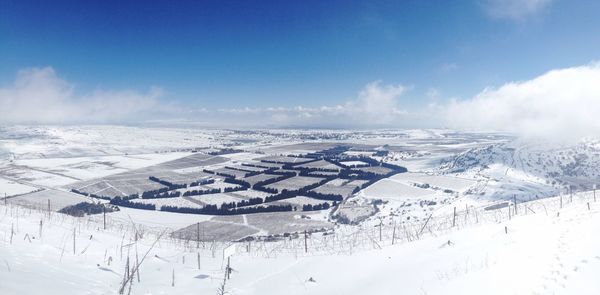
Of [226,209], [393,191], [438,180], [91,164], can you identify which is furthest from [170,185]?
[438,180]

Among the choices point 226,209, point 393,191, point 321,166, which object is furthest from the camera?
point 321,166

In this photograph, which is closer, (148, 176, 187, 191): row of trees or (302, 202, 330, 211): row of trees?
(302, 202, 330, 211): row of trees

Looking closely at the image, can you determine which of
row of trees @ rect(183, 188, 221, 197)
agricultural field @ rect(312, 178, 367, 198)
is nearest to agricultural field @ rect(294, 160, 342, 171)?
agricultural field @ rect(312, 178, 367, 198)

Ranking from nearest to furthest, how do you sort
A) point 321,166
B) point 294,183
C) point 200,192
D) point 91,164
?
1. point 200,192
2. point 294,183
3. point 91,164
4. point 321,166

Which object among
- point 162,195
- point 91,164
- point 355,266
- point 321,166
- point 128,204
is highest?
point 355,266

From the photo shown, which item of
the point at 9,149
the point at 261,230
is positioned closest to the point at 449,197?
the point at 261,230

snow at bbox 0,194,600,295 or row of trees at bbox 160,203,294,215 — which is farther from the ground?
snow at bbox 0,194,600,295

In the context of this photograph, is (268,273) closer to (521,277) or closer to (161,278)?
(161,278)

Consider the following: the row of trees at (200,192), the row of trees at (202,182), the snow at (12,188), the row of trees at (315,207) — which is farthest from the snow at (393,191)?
the snow at (12,188)

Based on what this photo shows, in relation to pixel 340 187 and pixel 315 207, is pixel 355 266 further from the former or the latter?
pixel 340 187

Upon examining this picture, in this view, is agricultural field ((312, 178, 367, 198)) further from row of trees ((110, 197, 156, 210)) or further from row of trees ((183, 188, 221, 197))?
row of trees ((110, 197, 156, 210))

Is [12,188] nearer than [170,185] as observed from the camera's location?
Yes
